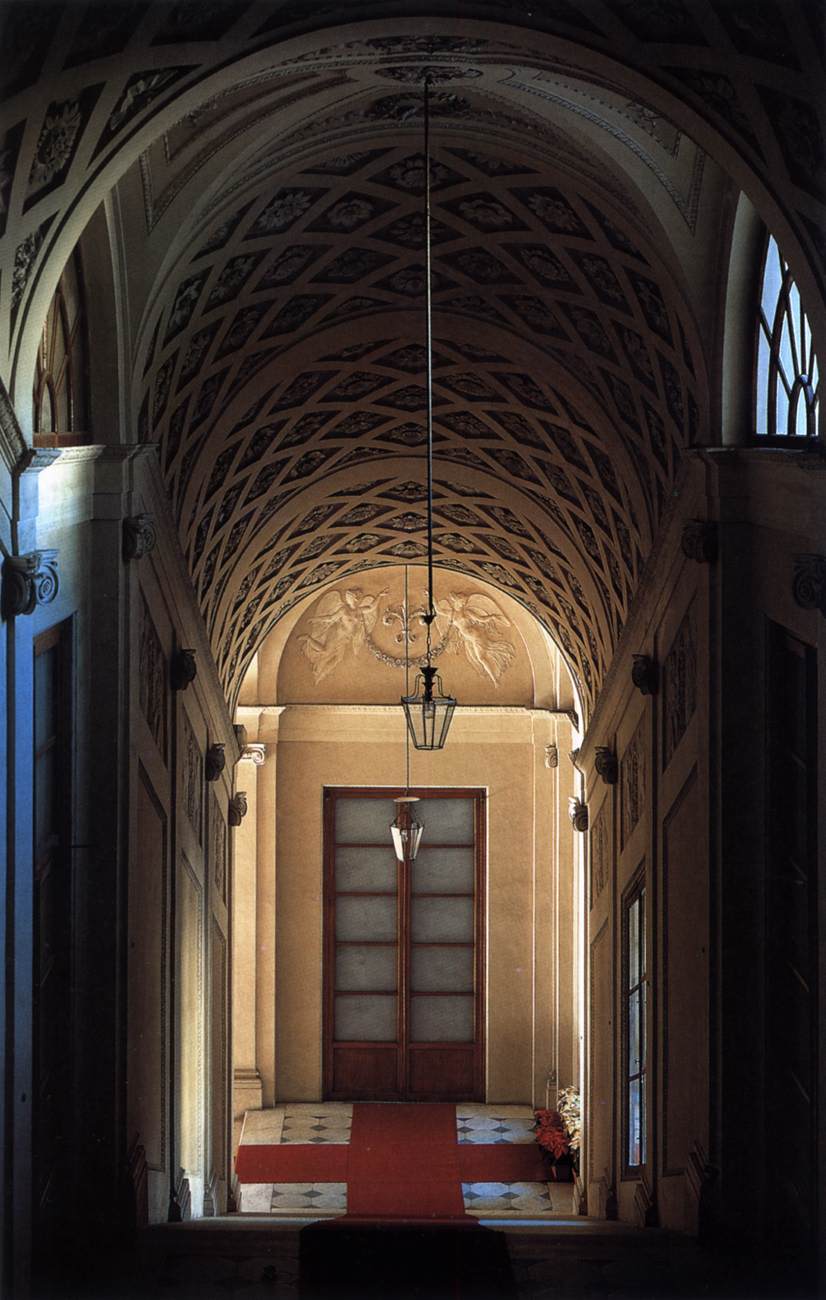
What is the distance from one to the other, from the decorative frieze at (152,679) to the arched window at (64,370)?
57.6 inches

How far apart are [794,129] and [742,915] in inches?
167

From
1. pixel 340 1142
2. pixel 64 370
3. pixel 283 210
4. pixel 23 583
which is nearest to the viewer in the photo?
pixel 23 583

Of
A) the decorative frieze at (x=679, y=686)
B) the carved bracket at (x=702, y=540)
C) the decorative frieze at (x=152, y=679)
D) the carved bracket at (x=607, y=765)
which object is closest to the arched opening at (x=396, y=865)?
the carved bracket at (x=607, y=765)

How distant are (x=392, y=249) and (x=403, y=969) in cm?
1368

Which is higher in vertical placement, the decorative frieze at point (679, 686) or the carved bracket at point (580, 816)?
the decorative frieze at point (679, 686)

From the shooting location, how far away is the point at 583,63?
23.6 ft

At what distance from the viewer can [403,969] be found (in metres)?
23.1

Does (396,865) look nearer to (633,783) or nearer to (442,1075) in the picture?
(442,1075)

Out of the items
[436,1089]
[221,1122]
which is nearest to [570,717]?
[436,1089]

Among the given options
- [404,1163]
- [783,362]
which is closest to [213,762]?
[404,1163]

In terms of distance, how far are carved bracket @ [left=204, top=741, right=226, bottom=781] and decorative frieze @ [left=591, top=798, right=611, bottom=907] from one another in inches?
145

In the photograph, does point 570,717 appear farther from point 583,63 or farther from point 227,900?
point 583,63

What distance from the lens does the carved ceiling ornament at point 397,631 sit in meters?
23.5

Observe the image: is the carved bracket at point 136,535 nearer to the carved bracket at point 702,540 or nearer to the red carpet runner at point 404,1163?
the carved bracket at point 702,540
